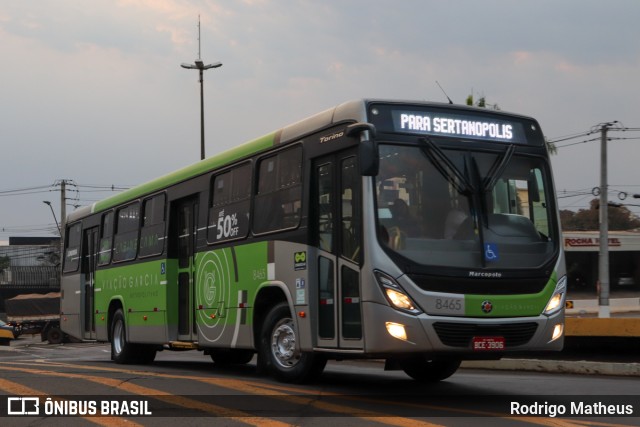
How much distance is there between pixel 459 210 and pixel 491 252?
58 cm

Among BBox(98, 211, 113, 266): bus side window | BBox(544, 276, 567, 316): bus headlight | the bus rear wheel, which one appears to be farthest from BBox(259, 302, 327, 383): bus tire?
BBox(98, 211, 113, 266): bus side window

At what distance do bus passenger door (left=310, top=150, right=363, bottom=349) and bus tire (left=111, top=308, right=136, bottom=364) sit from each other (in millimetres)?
8052

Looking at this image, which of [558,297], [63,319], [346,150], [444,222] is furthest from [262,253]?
[63,319]

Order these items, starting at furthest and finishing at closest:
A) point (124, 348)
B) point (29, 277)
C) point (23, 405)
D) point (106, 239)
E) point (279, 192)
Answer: point (29, 277)
point (106, 239)
point (124, 348)
point (279, 192)
point (23, 405)

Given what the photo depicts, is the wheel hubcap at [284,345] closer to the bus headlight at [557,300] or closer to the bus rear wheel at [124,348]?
the bus headlight at [557,300]

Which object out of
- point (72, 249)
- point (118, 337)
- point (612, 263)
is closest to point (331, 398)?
point (118, 337)

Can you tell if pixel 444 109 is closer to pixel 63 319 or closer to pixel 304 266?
pixel 304 266

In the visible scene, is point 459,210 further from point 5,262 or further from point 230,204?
point 5,262

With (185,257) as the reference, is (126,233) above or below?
above

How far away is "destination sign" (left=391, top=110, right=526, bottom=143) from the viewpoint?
1068cm

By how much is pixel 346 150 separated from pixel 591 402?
390cm

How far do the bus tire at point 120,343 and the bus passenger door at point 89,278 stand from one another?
1431 millimetres

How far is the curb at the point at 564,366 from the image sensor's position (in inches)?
568

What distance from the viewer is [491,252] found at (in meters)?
10.2
